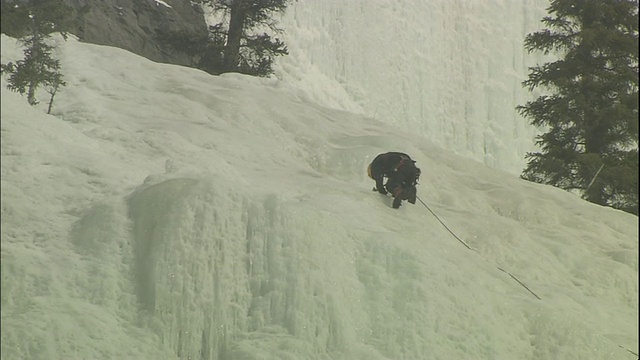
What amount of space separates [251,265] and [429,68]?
89.6 feet

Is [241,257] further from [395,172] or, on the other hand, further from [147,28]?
[147,28]

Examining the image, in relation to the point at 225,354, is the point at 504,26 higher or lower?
higher

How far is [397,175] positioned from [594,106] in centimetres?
1000

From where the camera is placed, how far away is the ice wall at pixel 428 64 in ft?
98.3

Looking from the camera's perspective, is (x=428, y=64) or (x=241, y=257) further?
(x=428, y=64)

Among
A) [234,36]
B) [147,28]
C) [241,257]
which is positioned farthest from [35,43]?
[147,28]

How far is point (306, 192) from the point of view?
971cm

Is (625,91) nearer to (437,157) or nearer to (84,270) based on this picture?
(437,157)

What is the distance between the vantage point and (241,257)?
758cm

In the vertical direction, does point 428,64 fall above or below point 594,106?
above

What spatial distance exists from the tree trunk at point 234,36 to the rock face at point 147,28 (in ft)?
2.40

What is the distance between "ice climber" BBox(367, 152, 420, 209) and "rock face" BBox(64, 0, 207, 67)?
29.2ft

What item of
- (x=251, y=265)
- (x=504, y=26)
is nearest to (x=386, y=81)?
(x=504, y=26)

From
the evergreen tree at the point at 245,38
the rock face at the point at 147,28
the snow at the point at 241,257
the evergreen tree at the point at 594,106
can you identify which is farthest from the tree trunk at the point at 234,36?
the evergreen tree at the point at 594,106
